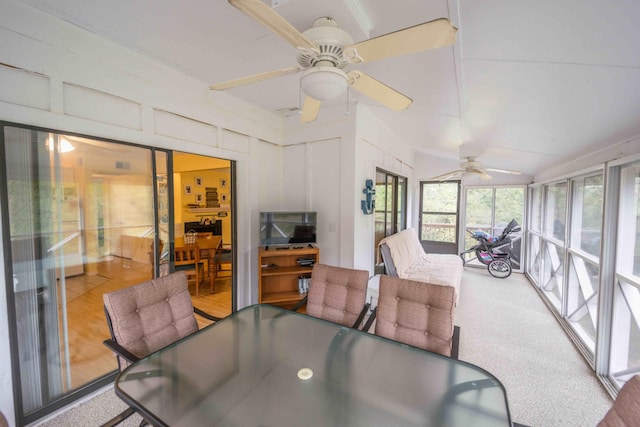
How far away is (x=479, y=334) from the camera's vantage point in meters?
3.07

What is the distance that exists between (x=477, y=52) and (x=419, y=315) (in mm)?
1719

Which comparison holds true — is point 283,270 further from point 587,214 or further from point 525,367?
point 587,214

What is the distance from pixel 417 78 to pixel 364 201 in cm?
181

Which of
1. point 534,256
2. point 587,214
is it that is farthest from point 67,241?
point 534,256

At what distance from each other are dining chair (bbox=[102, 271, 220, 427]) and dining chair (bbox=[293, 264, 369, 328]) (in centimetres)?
104

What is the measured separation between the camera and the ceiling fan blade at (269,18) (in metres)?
0.90

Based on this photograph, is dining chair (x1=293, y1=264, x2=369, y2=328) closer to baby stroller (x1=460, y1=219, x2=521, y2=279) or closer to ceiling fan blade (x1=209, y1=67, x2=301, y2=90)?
ceiling fan blade (x1=209, y1=67, x2=301, y2=90)

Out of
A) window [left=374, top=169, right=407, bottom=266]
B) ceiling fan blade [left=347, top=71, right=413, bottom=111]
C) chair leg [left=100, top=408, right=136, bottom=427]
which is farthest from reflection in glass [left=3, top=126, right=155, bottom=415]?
window [left=374, top=169, right=407, bottom=266]

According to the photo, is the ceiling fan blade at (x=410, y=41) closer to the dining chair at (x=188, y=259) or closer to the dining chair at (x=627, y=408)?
the dining chair at (x=627, y=408)

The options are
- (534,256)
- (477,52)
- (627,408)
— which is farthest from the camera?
(534,256)

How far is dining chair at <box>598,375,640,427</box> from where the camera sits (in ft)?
2.81

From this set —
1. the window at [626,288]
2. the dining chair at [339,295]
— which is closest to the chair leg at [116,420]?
the dining chair at [339,295]

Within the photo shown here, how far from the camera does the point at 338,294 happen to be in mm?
2234

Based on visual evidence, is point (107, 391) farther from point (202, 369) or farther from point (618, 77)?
point (618, 77)
